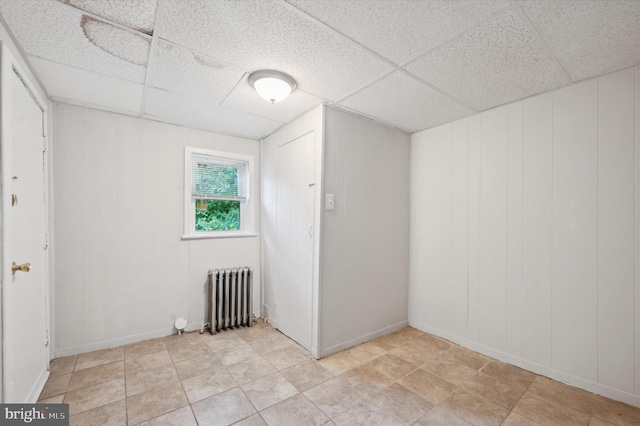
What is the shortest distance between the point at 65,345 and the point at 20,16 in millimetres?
2639

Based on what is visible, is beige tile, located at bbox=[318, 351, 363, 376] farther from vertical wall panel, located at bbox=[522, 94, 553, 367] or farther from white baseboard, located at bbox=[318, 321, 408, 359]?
vertical wall panel, located at bbox=[522, 94, 553, 367]

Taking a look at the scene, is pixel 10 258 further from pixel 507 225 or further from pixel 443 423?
pixel 507 225

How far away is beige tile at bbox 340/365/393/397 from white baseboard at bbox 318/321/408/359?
318 millimetres

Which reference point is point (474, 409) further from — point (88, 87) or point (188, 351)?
point (88, 87)

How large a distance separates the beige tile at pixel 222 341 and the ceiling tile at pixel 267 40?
2.56 m

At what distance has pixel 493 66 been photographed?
6.31ft

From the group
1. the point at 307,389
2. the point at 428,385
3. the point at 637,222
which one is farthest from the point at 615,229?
the point at 307,389

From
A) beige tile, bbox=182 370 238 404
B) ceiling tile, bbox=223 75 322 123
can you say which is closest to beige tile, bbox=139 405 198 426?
beige tile, bbox=182 370 238 404

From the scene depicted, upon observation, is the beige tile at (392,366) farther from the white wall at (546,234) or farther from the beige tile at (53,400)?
the beige tile at (53,400)

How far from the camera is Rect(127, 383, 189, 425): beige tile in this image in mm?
1792

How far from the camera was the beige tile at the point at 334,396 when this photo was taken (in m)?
1.88

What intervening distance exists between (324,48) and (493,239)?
2.29m

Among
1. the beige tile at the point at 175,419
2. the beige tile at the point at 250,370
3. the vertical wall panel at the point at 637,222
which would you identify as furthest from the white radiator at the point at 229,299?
the vertical wall panel at the point at 637,222

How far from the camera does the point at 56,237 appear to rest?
2523 millimetres
